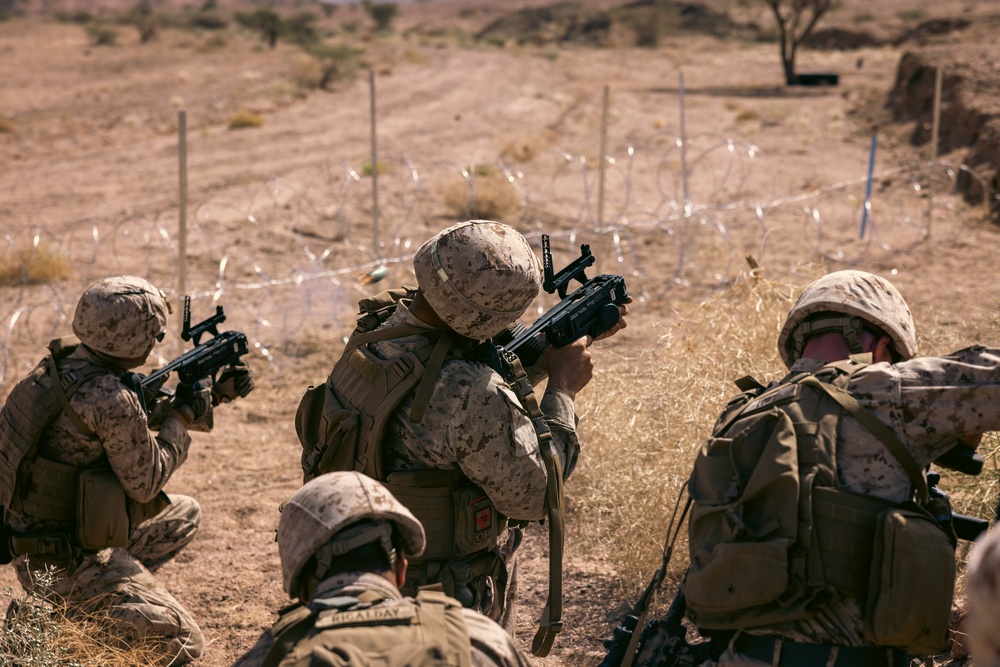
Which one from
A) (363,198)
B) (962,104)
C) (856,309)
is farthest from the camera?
(962,104)

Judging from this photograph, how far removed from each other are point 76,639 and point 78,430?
819 millimetres

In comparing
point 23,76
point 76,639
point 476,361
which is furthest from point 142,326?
point 23,76

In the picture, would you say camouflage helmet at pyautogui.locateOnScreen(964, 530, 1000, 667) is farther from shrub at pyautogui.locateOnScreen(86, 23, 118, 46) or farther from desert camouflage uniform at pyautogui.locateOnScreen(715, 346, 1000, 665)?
shrub at pyautogui.locateOnScreen(86, 23, 118, 46)

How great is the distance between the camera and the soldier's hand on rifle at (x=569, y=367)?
3363 millimetres

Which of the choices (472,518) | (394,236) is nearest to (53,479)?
(472,518)

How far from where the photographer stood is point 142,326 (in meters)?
4.09

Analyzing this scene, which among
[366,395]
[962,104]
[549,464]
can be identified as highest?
[962,104]

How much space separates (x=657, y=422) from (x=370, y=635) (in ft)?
12.1

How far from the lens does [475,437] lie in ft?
9.62

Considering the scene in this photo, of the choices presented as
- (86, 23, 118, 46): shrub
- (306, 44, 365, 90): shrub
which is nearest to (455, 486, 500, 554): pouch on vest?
(306, 44, 365, 90): shrub

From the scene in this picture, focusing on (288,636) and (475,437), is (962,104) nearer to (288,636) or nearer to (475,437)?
(475,437)

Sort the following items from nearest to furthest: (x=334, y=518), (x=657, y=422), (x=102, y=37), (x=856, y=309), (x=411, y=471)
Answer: (x=334, y=518) → (x=856, y=309) → (x=411, y=471) → (x=657, y=422) → (x=102, y=37)

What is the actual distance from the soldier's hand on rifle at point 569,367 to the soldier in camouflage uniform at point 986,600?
1927 millimetres

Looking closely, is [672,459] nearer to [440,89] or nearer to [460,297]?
[460,297]
